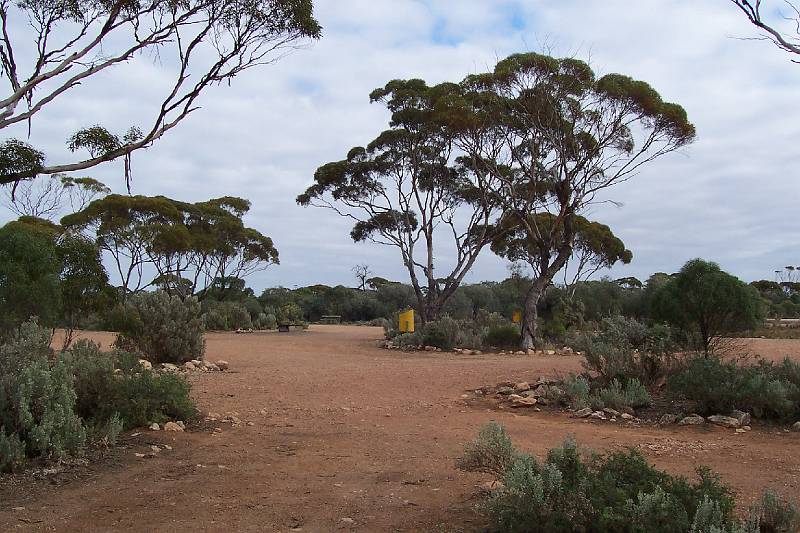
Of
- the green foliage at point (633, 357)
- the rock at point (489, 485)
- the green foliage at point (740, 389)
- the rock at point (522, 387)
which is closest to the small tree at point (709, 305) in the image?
the green foliage at point (633, 357)

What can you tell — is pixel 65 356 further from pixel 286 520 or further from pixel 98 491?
pixel 286 520

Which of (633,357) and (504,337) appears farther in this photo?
(504,337)

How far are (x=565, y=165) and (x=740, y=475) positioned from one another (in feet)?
53.0

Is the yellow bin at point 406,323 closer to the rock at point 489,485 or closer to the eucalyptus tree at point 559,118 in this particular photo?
the eucalyptus tree at point 559,118

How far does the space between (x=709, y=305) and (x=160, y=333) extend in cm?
1074

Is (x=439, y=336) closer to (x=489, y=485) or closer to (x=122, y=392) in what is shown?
(x=122, y=392)

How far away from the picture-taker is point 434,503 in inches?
187

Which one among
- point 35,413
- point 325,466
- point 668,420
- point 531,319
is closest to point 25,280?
point 35,413

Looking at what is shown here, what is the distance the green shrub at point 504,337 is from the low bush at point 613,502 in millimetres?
A: 17301

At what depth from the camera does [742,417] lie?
769 cm

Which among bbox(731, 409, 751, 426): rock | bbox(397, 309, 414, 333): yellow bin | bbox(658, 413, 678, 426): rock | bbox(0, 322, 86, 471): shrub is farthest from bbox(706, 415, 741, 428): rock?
bbox(397, 309, 414, 333): yellow bin

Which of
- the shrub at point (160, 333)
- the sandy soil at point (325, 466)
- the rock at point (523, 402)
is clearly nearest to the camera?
the sandy soil at point (325, 466)

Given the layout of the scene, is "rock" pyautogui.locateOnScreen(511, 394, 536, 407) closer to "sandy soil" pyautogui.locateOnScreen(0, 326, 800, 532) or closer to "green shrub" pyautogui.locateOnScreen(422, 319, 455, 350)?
"sandy soil" pyautogui.locateOnScreen(0, 326, 800, 532)

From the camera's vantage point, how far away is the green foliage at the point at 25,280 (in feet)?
29.7
